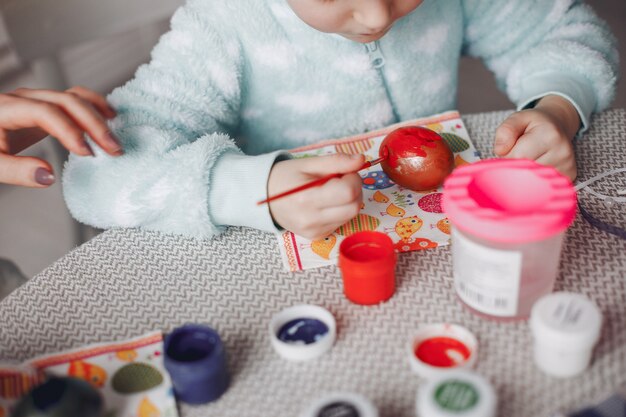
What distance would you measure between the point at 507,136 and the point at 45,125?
536mm

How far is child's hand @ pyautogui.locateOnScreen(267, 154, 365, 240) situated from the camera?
657 millimetres

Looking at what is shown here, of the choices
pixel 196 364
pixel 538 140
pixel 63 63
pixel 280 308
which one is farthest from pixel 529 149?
pixel 63 63

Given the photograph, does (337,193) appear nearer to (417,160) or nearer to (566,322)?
(417,160)

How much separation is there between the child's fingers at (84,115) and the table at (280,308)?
118mm

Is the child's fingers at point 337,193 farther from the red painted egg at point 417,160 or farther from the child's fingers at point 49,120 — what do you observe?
the child's fingers at point 49,120

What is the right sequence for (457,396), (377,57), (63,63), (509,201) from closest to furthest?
1. (457,396)
2. (509,201)
3. (377,57)
4. (63,63)

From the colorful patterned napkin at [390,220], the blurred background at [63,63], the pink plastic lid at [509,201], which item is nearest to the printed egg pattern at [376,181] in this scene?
the colorful patterned napkin at [390,220]

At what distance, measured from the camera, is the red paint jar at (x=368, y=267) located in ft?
1.90

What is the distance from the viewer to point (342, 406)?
48 centimetres

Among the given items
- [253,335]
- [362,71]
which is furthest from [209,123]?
[253,335]

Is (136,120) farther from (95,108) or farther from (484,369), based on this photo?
(484,369)

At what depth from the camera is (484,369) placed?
1.72 ft

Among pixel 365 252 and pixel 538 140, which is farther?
pixel 538 140

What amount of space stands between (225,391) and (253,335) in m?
0.07
